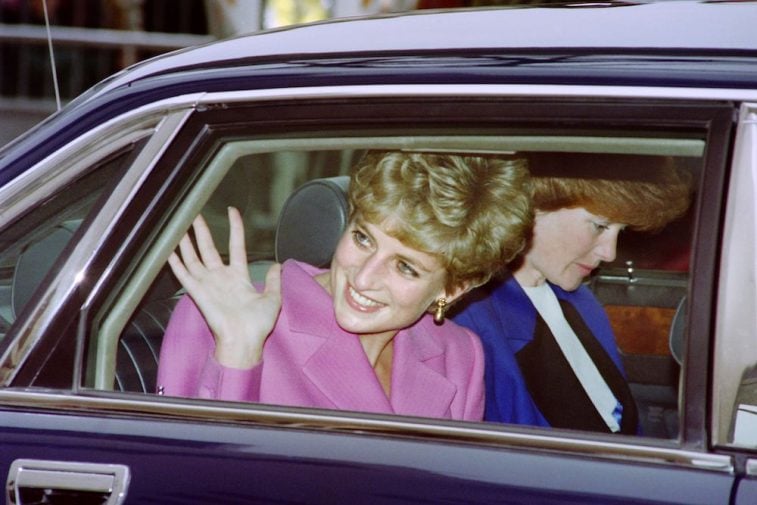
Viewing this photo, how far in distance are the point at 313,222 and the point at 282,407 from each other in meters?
0.82

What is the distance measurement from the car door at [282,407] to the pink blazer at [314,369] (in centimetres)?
13

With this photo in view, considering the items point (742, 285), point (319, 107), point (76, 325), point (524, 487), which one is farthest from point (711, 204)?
point (76, 325)

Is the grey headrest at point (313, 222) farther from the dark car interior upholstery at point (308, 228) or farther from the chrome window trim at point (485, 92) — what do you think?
the chrome window trim at point (485, 92)

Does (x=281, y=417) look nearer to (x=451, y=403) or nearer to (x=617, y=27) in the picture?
(x=451, y=403)

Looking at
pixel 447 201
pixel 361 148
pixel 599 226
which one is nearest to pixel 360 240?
pixel 447 201

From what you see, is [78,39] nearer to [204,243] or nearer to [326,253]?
[326,253]

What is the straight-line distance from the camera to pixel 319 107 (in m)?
2.00

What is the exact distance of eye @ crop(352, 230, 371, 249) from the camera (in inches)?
96.1

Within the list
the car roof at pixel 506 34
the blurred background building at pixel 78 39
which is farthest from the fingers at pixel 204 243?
the blurred background building at pixel 78 39

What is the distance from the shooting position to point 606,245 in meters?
2.90

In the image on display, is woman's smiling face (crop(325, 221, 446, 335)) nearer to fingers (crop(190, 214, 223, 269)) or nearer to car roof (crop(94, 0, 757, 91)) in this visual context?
fingers (crop(190, 214, 223, 269))

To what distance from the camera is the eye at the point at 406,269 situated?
2438 millimetres

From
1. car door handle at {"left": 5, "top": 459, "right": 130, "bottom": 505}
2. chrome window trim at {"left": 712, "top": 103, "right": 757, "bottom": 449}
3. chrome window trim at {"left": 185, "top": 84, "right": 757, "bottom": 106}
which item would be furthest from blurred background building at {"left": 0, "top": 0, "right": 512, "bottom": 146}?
chrome window trim at {"left": 712, "top": 103, "right": 757, "bottom": 449}

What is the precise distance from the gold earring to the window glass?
310 millimetres
